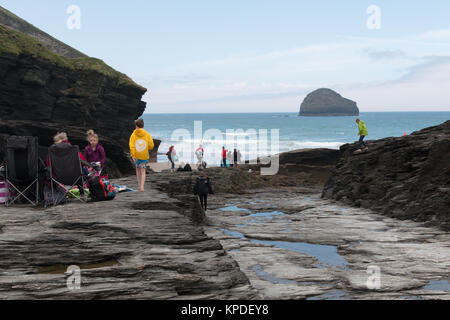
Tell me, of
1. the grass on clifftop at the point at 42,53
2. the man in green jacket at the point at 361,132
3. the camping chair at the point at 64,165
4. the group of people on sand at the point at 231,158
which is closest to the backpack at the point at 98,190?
the camping chair at the point at 64,165

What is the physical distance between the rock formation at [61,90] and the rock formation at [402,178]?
15473 mm

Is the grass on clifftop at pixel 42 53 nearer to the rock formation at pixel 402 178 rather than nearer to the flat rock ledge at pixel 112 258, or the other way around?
the rock formation at pixel 402 178

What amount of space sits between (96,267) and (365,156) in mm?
17106

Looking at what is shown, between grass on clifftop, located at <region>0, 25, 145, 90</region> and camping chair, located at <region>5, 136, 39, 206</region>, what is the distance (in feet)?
94.4

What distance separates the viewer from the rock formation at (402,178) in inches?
587

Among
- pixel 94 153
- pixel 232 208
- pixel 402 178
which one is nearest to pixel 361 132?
pixel 402 178

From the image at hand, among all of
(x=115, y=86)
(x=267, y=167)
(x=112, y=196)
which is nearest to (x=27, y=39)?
(x=115, y=86)

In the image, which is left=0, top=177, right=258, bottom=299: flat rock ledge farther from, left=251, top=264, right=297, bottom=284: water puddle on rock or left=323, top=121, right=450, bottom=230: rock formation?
left=323, top=121, right=450, bottom=230: rock formation

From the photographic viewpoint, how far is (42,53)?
39.6m

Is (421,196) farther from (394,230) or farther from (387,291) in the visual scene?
(387,291)

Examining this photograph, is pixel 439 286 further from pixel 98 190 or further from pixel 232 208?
pixel 232 208

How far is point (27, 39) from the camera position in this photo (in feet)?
129

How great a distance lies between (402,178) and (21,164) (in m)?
13.9

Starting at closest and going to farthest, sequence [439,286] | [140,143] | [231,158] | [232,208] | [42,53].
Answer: [439,286]
[140,143]
[232,208]
[231,158]
[42,53]
